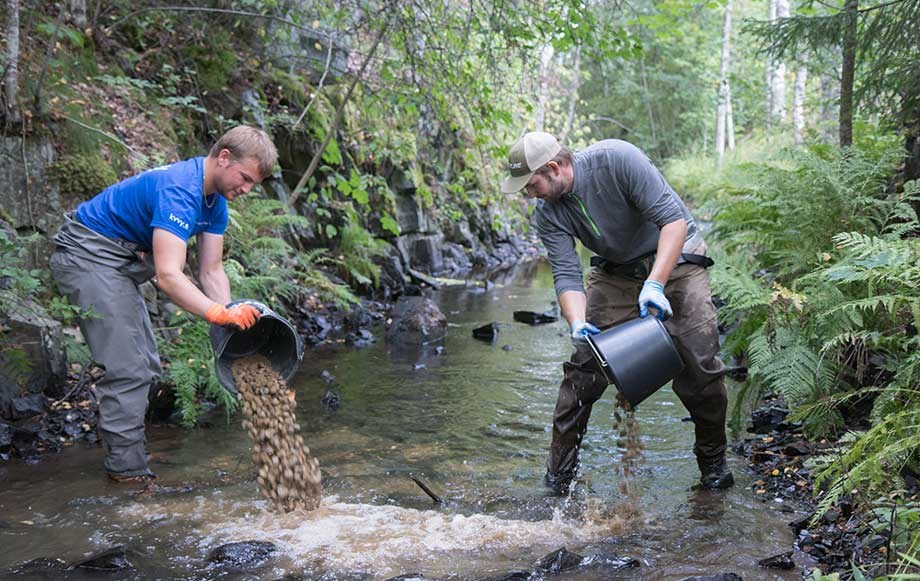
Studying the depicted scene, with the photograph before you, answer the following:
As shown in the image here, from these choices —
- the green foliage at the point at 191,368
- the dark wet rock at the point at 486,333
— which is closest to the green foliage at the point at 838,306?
the dark wet rock at the point at 486,333

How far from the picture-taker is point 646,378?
3725 mm

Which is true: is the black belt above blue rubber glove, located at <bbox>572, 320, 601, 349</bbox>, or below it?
above

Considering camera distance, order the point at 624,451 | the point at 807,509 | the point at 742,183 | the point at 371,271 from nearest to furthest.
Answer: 1. the point at 807,509
2. the point at 624,451
3. the point at 742,183
4. the point at 371,271

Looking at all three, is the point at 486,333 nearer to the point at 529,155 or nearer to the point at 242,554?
the point at 529,155

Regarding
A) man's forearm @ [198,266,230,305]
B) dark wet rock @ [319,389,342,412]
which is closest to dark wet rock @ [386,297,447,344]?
dark wet rock @ [319,389,342,412]

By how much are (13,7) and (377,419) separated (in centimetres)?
433

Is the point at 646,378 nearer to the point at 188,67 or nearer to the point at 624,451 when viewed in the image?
the point at 624,451

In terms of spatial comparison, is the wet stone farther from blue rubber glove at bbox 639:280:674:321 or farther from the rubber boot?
the rubber boot

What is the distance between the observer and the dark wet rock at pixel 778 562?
334 centimetres

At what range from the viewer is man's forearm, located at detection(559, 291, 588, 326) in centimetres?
408

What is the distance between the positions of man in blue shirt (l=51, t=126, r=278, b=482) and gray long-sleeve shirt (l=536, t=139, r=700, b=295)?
161 cm

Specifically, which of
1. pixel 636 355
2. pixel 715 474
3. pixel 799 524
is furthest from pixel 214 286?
pixel 799 524

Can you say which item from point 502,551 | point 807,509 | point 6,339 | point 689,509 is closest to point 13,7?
point 6,339

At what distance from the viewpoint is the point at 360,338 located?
29.1 feet
